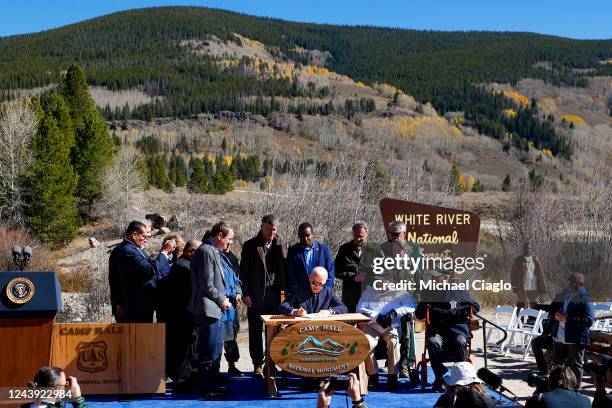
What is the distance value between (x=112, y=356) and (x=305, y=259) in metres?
2.11

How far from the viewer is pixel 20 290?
684 centimetres

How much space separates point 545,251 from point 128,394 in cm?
1419

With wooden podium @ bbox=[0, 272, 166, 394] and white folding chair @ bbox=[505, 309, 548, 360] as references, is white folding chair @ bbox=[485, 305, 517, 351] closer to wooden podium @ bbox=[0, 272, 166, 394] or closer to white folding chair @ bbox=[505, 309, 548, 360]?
white folding chair @ bbox=[505, 309, 548, 360]

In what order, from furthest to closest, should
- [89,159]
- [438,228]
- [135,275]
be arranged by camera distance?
[89,159]
[438,228]
[135,275]

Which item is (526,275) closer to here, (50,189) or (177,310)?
(177,310)

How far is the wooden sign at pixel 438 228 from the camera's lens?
31.6 ft

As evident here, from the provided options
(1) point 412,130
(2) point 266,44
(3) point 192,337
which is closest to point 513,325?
(3) point 192,337

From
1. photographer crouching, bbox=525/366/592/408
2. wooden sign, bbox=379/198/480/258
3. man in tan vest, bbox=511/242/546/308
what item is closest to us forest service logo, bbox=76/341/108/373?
wooden sign, bbox=379/198/480/258

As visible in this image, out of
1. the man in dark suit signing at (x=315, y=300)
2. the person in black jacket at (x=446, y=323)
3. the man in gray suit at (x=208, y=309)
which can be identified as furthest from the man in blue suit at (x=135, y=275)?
the person in black jacket at (x=446, y=323)

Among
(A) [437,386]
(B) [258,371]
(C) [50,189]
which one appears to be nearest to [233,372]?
(B) [258,371]

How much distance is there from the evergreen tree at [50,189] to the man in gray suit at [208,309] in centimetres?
3763

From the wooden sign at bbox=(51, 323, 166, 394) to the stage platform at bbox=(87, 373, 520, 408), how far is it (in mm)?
137

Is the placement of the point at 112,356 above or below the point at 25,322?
below

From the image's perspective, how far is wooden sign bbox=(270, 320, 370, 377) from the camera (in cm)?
721
